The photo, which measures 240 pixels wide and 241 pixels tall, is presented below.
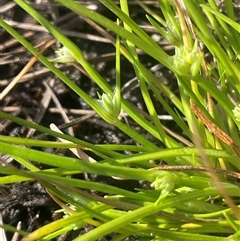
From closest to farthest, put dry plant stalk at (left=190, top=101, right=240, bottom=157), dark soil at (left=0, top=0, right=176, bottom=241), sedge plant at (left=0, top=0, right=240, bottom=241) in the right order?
sedge plant at (left=0, top=0, right=240, bottom=241), dry plant stalk at (left=190, top=101, right=240, bottom=157), dark soil at (left=0, top=0, right=176, bottom=241)

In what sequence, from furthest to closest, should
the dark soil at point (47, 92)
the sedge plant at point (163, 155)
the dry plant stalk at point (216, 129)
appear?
1. the dark soil at point (47, 92)
2. the dry plant stalk at point (216, 129)
3. the sedge plant at point (163, 155)

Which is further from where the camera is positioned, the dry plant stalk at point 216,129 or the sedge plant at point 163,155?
the dry plant stalk at point 216,129

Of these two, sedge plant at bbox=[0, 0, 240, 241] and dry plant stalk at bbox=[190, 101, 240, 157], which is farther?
dry plant stalk at bbox=[190, 101, 240, 157]

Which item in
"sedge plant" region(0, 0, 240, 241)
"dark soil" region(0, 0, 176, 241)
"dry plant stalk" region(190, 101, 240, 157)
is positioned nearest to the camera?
"sedge plant" region(0, 0, 240, 241)

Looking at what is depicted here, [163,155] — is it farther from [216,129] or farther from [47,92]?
[47,92]

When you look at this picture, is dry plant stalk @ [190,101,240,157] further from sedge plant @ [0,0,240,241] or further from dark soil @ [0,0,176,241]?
dark soil @ [0,0,176,241]

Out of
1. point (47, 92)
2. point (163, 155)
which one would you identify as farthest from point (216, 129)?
point (47, 92)

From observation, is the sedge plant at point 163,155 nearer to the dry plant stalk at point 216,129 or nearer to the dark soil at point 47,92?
the dry plant stalk at point 216,129

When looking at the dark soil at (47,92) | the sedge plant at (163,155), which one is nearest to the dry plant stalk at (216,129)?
the sedge plant at (163,155)

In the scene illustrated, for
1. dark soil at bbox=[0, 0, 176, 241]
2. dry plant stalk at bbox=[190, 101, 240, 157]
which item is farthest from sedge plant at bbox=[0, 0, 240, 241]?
dark soil at bbox=[0, 0, 176, 241]

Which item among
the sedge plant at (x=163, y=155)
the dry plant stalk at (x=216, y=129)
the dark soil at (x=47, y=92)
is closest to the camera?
the sedge plant at (x=163, y=155)
